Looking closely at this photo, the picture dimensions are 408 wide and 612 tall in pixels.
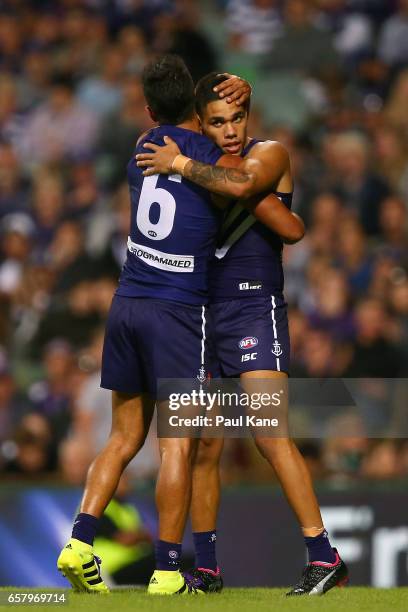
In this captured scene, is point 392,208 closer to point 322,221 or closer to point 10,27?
point 322,221

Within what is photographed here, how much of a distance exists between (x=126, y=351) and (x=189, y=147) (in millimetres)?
973

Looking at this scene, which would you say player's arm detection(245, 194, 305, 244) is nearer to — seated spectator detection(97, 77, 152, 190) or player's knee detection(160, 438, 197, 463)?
player's knee detection(160, 438, 197, 463)

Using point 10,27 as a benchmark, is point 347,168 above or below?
below

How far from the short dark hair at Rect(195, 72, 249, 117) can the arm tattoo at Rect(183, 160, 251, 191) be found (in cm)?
45

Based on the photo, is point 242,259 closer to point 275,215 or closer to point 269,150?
point 275,215

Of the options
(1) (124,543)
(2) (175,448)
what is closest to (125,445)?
(2) (175,448)

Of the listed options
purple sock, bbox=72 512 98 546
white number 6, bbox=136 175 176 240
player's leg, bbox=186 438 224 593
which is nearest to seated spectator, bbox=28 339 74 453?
player's leg, bbox=186 438 224 593

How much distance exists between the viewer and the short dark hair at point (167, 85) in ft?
18.5

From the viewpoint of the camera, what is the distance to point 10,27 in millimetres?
13898

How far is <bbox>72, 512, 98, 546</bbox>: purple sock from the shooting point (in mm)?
Result: 5633

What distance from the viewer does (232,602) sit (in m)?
5.35

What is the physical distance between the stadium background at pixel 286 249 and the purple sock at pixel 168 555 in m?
2.74

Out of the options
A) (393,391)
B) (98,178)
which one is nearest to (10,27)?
(98,178)

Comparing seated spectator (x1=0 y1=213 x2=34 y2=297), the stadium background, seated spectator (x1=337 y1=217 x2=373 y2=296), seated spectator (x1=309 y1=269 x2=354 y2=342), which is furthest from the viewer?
seated spectator (x1=0 y1=213 x2=34 y2=297)
